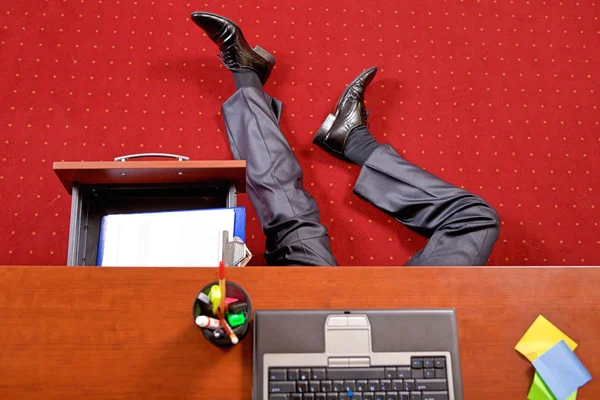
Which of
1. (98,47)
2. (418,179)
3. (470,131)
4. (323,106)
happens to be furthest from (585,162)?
(98,47)

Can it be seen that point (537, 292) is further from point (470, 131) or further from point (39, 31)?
point (39, 31)

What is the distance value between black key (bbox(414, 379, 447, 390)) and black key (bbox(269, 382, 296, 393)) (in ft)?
0.56

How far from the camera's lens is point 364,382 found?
0.66 m

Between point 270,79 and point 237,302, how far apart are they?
3.10 feet

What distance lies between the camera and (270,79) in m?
1.43

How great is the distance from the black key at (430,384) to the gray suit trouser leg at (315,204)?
1.33 feet

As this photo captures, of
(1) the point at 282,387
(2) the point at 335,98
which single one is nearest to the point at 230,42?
(2) the point at 335,98

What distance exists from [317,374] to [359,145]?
2.54 ft

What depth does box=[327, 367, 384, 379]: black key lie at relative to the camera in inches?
26.0

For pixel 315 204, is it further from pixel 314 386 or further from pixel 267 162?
pixel 314 386

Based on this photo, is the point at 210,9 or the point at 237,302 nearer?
the point at 237,302

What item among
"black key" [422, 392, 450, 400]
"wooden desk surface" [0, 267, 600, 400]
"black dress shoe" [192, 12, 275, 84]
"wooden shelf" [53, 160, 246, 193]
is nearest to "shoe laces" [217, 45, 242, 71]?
"black dress shoe" [192, 12, 275, 84]

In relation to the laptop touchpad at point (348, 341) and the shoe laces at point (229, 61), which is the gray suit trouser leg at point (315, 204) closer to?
the shoe laces at point (229, 61)

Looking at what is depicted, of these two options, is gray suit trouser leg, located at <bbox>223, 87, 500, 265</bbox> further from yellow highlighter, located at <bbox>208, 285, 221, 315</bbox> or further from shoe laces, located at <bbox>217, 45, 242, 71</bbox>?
yellow highlighter, located at <bbox>208, 285, 221, 315</bbox>
